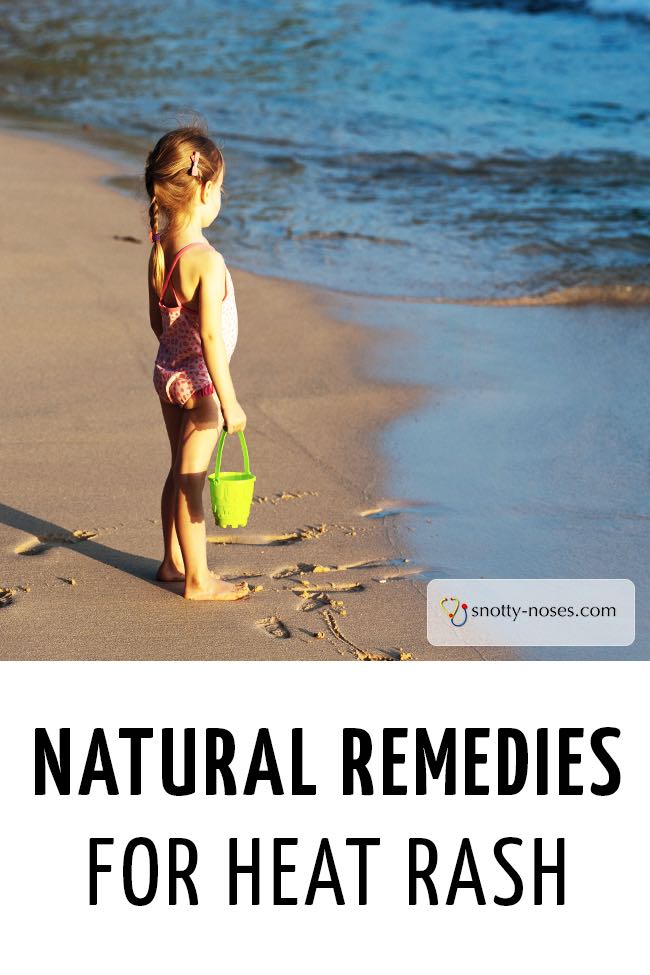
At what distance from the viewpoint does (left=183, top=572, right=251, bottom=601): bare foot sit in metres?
3.63

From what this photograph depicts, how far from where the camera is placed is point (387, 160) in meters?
10.5

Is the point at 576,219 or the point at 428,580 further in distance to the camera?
the point at 576,219

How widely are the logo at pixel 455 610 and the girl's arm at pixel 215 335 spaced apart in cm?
82

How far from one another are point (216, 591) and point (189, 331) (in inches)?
A: 30.3

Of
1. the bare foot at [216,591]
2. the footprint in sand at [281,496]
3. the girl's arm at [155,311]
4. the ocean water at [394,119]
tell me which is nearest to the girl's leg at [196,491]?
the bare foot at [216,591]

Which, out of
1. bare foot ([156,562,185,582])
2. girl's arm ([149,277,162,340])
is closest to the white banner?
bare foot ([156,562,185,582])

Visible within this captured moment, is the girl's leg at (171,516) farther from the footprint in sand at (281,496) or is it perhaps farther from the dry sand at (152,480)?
the footprint in sand at (281,496)

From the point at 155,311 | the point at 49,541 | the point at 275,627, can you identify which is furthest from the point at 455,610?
the point at 49,541

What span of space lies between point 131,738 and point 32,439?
210cm

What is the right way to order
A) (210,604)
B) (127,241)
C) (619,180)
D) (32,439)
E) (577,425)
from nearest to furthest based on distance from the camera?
1. (210,604)
2. (32,439)
3. (577,425)
4. (127,241)
5. (619,180)

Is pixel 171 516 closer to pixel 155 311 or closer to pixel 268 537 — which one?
pixel 268 537

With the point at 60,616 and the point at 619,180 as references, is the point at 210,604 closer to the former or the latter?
the point at 60,616

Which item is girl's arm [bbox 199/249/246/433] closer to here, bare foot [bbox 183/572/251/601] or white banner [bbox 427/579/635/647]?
bare foot [bbox 183/572/251/601]

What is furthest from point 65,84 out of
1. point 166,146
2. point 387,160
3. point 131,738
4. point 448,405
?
point 131,738
